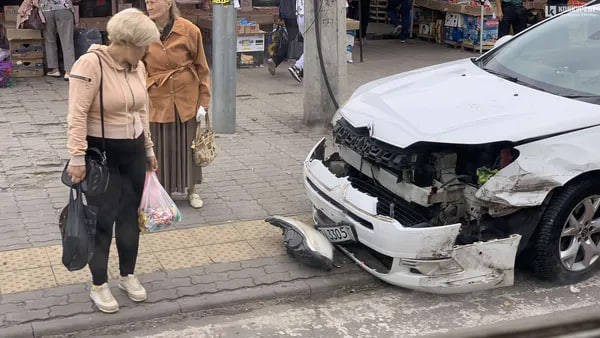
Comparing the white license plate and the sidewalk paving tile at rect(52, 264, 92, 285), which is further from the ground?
the white license plate

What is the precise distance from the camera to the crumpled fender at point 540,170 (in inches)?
165

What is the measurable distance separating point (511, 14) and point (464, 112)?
892 cm

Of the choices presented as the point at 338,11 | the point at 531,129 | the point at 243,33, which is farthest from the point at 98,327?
the point at 243,33

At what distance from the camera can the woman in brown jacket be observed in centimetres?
529

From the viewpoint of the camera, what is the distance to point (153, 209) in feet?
13.9

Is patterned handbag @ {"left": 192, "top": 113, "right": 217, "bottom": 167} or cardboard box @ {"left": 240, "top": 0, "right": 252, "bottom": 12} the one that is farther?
cardboard box @ {"left": 240, "top": 0, "right": 252, "bottom": 12}

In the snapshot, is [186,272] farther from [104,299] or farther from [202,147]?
[202,147]

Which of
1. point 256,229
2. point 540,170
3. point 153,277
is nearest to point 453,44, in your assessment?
point 256,229

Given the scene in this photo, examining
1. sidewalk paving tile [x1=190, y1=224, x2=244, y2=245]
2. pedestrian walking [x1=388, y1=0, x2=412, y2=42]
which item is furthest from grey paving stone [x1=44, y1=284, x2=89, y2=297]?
pedestrian walking [x1=388, y1=0, x2=412, y2=42]

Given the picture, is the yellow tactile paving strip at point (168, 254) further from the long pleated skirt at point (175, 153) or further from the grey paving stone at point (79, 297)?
the long pleated skirt at point (175, 153)

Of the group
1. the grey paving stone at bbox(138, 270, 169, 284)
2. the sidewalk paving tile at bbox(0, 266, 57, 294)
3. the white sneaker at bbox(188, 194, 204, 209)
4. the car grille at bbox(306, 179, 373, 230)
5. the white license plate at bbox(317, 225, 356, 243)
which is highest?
the car grille at bbox(306, 179, 373, 230)

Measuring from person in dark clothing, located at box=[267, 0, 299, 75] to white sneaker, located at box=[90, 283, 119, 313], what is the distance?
739cm

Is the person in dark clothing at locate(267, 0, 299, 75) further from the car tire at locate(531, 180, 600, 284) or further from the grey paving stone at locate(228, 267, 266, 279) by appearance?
the car tire at locate(531, 180, 600, 284)

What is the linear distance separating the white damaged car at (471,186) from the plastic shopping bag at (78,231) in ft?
5.21
